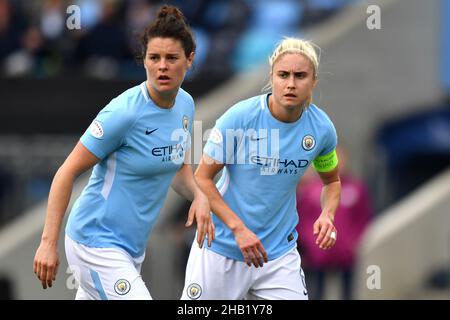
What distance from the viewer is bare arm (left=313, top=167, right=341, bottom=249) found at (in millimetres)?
7746

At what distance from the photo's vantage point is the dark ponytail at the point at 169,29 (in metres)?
7.50

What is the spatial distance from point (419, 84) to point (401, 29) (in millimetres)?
687

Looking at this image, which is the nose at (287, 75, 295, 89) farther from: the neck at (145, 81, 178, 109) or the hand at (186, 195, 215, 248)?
the hand at (186, 195, 215, 248)

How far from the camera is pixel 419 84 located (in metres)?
16.2

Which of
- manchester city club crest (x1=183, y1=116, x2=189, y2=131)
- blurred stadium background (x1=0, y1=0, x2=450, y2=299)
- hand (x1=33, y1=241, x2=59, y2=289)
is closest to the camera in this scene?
hand (x1=33, y1=241, x2=59, y2=289)

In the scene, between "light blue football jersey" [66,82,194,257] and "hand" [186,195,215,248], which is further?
"light blue football jersey" [66,82,194,257]

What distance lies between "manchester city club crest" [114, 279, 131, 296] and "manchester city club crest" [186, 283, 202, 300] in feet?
1.72

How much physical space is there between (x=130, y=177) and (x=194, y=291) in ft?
2.68

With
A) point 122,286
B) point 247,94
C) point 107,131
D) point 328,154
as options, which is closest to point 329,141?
point 328,154

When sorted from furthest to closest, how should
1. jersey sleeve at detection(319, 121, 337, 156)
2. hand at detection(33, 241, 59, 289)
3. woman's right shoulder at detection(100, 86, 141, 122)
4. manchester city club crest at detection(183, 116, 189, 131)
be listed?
jersey sleeve at detection(319, 121, 337, 156)
manchester city club crest at detection(183, 116, 189, 131)
woman's right shoulder at detection(100, 86, 141, 122)
hand at detection(33, 241, 59, 289)

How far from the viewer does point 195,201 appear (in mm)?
7531

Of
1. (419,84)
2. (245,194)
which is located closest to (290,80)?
(245,194)

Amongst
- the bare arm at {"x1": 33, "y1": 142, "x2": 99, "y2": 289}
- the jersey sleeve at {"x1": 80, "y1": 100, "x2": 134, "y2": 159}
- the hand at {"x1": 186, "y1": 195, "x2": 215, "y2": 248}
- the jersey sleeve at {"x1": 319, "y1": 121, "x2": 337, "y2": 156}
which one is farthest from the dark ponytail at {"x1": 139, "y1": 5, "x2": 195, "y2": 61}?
the jersey sleeve at {"x1": 319, "y1": 121, "x2": 337, "y2": 156}

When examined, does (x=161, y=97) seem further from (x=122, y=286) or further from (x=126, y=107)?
(x=122, y=286)
